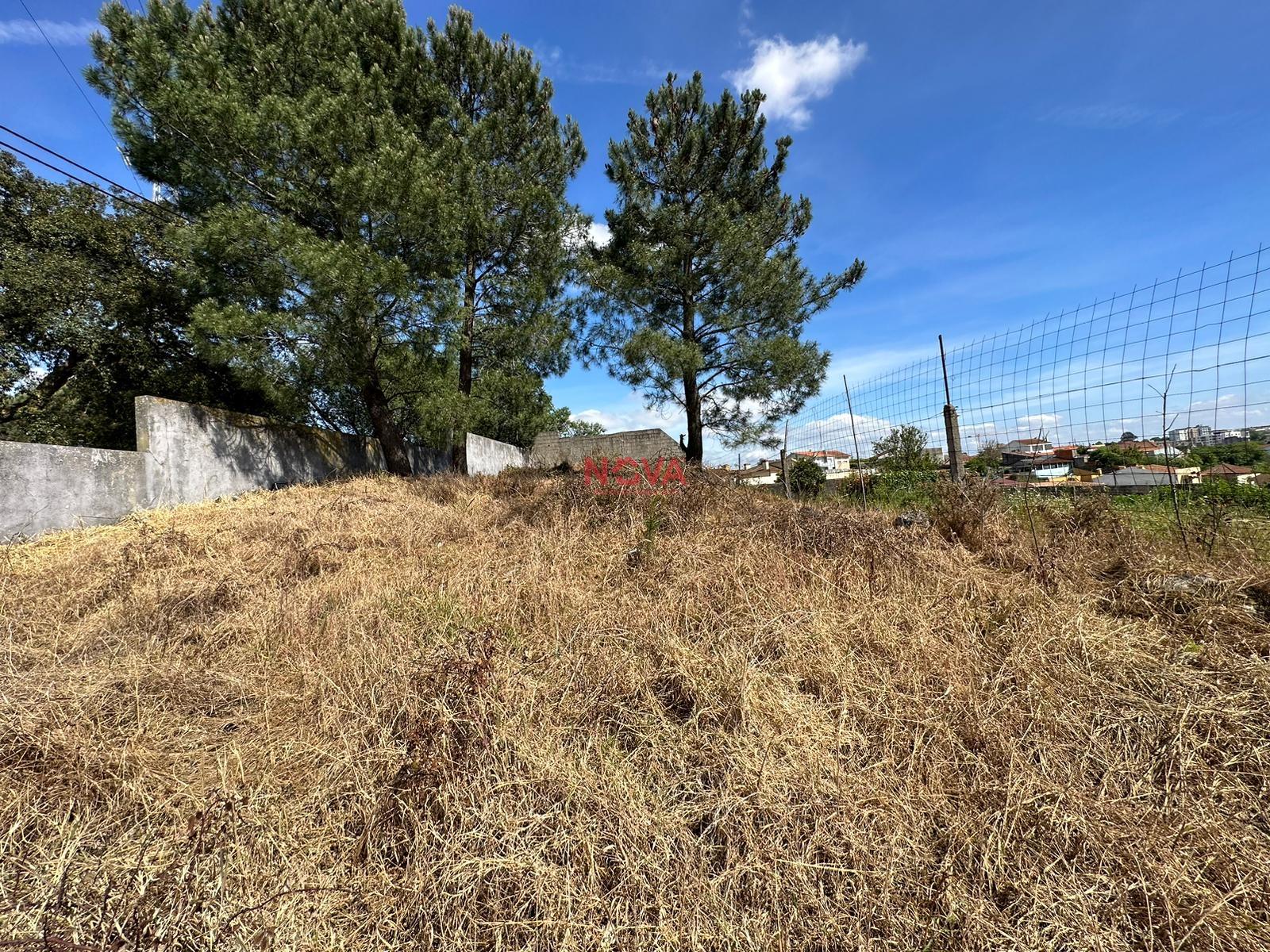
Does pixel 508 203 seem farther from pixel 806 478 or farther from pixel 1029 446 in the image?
pixel 1029 446

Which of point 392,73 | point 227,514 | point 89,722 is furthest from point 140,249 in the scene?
point 89,722

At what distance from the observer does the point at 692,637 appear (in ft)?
7.47

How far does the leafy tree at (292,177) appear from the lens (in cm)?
590

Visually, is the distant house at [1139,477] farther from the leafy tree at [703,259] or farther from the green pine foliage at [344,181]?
the green pine foliage at [344,181]

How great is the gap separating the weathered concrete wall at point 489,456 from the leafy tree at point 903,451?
7355mm

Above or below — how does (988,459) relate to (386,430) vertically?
below

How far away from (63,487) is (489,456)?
6.87 metres

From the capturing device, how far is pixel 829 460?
1605 centimetres

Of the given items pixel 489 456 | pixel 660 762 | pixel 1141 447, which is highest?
pixel 489 456

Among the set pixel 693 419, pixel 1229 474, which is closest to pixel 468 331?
pixel 693 419

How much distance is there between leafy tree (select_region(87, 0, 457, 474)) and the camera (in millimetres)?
5898

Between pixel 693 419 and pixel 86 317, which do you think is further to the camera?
pixel 693 419

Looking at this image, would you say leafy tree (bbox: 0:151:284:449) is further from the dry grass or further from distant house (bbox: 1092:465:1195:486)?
distant house (bbox: 1092:465:1195:486)

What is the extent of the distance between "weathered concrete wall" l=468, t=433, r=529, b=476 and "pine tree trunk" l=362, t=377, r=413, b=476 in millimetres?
1277
